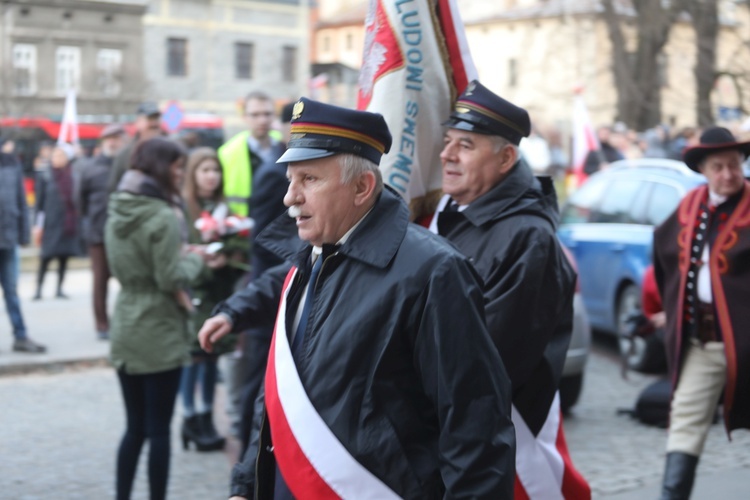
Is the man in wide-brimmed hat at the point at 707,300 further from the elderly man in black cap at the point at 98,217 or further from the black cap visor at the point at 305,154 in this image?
the elderly man in black cap at the point at 98,217

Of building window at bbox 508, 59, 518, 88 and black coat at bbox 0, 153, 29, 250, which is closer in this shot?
black coat at bbox 0, 153, 29, 250

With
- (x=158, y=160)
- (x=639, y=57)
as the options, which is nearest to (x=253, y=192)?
(x=158, y=160)

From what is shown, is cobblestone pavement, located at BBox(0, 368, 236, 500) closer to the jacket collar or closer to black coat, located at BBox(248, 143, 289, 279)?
black coat, located at BBox(248, 143, 289, 279)

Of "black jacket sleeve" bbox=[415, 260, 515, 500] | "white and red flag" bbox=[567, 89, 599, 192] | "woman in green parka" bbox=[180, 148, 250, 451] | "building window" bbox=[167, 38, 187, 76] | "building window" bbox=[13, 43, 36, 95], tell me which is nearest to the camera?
"black jacket sleeve" bbox=[415, 260, 515, 500]

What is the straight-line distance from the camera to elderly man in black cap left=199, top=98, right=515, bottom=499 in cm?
263

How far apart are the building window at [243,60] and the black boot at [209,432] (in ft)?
153

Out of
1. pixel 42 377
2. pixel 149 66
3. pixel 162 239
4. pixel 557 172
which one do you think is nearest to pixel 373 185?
pixel 162 239

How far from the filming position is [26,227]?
34.4ft

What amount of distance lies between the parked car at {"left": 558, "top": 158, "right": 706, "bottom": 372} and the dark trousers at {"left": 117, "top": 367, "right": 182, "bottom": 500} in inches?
199

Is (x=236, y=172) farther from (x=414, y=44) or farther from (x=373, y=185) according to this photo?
(x=373, y=185)

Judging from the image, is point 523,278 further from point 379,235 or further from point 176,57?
point 176,57

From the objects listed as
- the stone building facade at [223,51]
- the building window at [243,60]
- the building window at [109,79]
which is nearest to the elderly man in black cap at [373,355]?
the building window at [109,79]

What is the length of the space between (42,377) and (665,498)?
20.2 feet

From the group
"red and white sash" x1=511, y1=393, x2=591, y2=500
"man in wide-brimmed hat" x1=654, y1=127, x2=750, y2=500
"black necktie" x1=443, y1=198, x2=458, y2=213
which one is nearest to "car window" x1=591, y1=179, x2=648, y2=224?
"man in wide-brimmed hat" x1=654, y1=127, x2=750, y2=500
